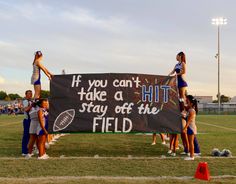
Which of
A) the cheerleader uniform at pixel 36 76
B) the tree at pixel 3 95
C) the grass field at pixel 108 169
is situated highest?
the tree at pixel 3 95

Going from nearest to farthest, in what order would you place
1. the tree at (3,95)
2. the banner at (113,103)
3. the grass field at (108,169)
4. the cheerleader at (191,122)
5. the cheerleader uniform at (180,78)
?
the grass field at (108,169) < the cheerleader at (191,122) < the banner at (113,103) < the cheerleader uniform at (180,78) < the tree at (3,95)

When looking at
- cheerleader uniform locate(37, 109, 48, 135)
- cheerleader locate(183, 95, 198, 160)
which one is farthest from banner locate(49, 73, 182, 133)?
cheerleader locate(183, 95, 198, 160)

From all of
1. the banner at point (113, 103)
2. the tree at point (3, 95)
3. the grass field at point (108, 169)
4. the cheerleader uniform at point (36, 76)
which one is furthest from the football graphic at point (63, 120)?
the tree at point (3, 95)

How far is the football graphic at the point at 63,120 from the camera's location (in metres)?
7.72

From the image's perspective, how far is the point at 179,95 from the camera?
835cm

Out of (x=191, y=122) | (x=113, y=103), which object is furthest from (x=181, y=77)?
(x=113, y=103)

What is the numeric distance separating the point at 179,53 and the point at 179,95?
98 cm

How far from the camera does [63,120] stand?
7762mm

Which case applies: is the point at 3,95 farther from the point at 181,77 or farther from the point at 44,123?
the point at 181,77

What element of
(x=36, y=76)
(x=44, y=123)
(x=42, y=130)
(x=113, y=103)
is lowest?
(x=42, y=130)

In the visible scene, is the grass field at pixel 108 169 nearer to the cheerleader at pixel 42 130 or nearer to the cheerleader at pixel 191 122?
the cheerleader at pixel 42 130

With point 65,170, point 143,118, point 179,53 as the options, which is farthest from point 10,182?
point 179,53

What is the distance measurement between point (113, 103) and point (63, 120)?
3.82 ft

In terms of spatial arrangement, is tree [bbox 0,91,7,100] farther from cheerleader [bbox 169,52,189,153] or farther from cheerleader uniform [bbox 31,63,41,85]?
cheerleader [bbox 169,52,189,153]
